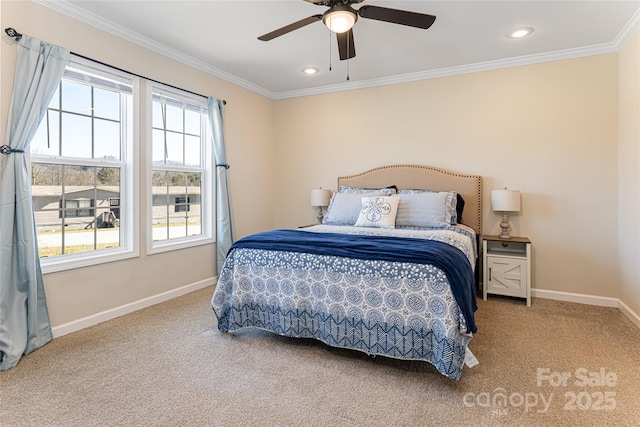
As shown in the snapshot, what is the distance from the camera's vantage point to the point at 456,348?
6.14 ft

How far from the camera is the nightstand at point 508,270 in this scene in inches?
131

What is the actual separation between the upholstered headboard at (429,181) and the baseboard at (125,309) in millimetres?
2244

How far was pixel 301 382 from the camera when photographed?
6.52ft

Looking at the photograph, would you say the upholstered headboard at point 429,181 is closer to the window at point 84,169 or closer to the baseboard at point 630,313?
the baseboard at point 630,313

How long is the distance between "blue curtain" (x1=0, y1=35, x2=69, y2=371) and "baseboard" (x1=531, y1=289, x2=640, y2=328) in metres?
4.53

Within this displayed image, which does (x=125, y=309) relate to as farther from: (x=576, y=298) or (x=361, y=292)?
(x=576, y=298)

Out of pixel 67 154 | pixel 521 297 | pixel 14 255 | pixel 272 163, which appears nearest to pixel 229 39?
pixel 67 154

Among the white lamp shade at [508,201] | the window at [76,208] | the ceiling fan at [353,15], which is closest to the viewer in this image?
the ceiling fan at [353,15]

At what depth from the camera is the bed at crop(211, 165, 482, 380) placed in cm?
195

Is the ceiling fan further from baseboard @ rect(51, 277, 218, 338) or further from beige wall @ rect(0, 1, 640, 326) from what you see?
baseboard @ rect(51, 277, 218, 338)

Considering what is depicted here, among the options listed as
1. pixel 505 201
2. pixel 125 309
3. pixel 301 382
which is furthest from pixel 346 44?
pixel 125 309

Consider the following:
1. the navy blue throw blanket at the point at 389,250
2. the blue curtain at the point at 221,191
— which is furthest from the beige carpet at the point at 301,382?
the blue curtain at the point at 221,191

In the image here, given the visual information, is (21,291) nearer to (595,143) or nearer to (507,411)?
(507,411)

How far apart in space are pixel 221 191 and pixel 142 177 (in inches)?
36.8
